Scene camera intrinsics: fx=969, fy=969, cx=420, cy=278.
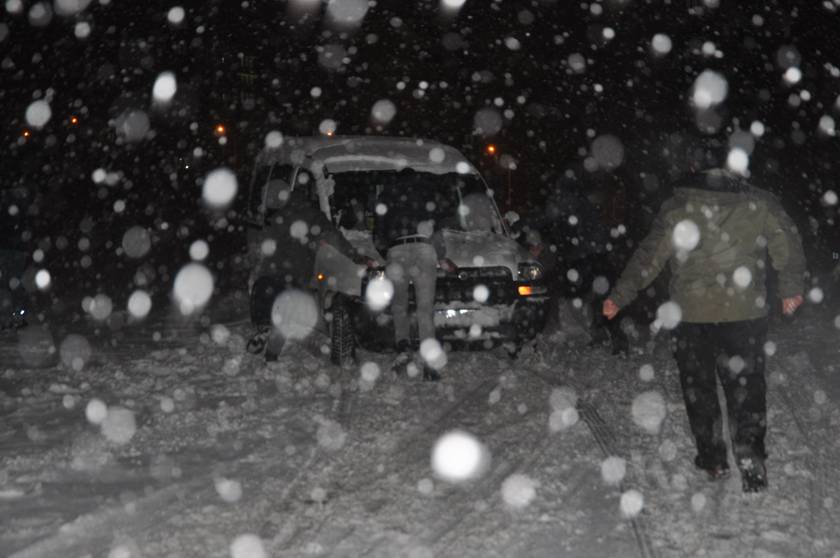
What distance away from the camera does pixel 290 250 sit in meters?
8.87

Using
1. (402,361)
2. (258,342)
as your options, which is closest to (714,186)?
(402,361)

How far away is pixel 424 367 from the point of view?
839 centimetres

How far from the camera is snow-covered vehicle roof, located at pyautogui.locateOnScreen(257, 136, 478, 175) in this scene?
988cm

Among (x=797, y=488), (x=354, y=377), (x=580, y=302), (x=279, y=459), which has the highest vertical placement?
(x=797, y=488)

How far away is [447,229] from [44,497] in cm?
511

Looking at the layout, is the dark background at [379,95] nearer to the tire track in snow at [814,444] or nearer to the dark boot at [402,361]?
the dark boot at [402,361]

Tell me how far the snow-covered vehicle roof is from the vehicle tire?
160 centimetres

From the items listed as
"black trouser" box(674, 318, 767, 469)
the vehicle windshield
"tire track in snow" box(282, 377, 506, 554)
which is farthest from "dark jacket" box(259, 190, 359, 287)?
"black trouser" box(674, 318, 767, 469)

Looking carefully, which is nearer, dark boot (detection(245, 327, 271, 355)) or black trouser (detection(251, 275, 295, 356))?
black trouser (detection(251, 275, 295, 356))

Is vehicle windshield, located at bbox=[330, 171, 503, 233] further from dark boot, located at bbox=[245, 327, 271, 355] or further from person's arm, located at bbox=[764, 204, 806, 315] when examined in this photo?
person's arm, located at bbox=[764, 204, 806, 315]

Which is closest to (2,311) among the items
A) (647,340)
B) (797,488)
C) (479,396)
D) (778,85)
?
(479,396)

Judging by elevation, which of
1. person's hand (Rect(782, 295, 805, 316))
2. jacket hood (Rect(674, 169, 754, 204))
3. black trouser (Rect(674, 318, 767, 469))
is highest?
jacket hood (Rect(674, 169, 754, 204))

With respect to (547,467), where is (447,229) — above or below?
below

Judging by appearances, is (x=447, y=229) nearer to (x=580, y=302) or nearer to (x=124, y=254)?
(x=580, y=302)
